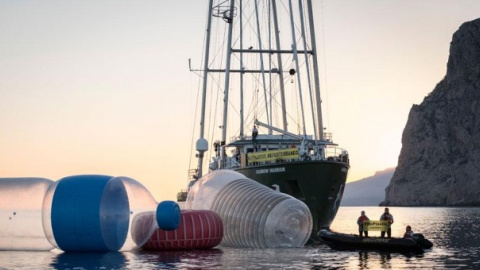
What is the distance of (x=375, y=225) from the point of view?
1483 inches

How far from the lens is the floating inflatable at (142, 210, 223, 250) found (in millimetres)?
32375

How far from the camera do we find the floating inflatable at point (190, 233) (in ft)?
106

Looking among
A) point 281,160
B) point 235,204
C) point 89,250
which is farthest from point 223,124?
point 89,250

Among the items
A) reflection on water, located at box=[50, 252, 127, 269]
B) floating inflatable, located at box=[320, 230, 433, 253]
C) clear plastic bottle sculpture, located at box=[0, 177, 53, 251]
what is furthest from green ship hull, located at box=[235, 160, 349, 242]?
clear plastic bottle sculpture, located at box=[0, 177, 53, 251]

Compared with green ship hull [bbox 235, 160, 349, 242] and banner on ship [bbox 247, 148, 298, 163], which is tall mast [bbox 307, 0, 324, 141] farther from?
green ship hull [bbox 235, 160, 349, 242]

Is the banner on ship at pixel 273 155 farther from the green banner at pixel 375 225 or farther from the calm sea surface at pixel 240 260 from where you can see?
the calm sea surface at pixel 240 260

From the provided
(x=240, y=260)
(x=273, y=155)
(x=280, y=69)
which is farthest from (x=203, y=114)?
(x=240, y=260)

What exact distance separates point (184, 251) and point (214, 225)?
1.50 meters

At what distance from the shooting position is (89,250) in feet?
101

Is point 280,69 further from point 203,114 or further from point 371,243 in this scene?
point 371,243

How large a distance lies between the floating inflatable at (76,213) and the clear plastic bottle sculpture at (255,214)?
382 centimetres

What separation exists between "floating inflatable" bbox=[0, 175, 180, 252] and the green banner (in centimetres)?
1004

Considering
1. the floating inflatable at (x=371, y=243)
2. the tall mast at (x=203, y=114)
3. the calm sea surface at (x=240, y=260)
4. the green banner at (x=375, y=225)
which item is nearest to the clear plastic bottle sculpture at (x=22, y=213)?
the calm sea surface at (x=240, y=260)

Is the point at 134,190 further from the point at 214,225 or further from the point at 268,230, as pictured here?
the point at 268,230
